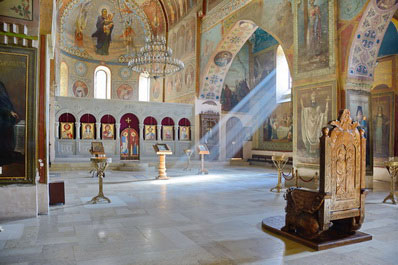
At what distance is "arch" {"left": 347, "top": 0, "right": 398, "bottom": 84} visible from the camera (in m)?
9.06

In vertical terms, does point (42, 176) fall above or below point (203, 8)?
below

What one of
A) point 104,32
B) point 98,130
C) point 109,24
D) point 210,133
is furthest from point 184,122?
point 109,24

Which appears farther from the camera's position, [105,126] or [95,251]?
[105,126]

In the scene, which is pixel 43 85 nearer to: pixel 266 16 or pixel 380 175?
pixel 266 16

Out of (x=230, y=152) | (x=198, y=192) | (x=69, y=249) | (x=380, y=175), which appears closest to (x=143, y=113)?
(x=230, y=152)

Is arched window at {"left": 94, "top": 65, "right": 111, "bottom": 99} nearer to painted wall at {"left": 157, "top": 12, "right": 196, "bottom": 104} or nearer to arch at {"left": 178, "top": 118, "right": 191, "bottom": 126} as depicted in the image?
painted wall at {"left": 157, "top": 12, "right": 196, "bottom": 104}

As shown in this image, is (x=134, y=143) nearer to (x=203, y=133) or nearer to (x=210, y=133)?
(x=203, y=133)

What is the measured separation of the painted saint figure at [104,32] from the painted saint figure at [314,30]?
1626cm

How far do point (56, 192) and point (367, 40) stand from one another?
29.9ft

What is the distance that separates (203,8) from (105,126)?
8.26 m

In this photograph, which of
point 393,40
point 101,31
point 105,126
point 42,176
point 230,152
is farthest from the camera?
point 101,31

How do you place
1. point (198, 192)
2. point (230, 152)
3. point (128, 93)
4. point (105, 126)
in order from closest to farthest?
1. point (198, 192)
2. point (105, 126)
3. point (230, 152)
4. point (128, 93)

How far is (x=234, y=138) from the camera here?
20.5 meters

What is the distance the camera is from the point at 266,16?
13023 mm
